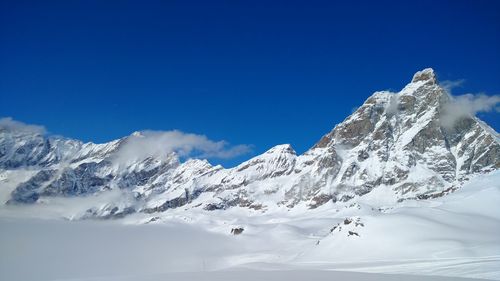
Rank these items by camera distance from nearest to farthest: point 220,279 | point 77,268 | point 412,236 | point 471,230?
→ point 220,279 → point 412,236 → point 471,230 → point 77,268

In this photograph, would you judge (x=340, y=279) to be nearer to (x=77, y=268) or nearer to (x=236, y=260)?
(x=236, y=260)

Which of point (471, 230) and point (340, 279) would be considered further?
point (471, 230)

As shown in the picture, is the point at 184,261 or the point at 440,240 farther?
the point at 184,261

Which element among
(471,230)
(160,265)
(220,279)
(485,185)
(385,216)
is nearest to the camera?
(220,279)

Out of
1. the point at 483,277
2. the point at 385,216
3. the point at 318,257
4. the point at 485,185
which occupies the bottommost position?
the point at 483,277

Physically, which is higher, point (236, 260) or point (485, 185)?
point (485, 185)

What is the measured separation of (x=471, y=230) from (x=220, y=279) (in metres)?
75.4

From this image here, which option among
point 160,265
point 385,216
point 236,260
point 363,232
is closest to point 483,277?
point 363,232

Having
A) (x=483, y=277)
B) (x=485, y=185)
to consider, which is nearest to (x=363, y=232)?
(x=483, y=277)

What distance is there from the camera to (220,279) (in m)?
34.7

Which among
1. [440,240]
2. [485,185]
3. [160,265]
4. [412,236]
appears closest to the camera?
[440,240]

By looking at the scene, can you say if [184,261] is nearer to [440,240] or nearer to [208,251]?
[208,251]

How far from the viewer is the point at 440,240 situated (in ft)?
264

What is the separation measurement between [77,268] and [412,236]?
13269 centimetres
